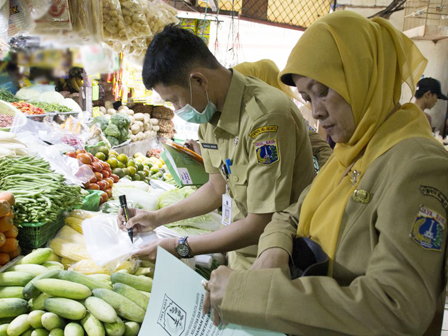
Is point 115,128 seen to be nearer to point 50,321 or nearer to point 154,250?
point 154,250

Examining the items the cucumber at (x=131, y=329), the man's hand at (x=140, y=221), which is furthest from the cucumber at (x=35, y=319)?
the man's hand at (x=140, y=221)

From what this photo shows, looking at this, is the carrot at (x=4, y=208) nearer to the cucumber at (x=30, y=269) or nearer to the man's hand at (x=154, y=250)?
the cucumber at (x=30, y=269)

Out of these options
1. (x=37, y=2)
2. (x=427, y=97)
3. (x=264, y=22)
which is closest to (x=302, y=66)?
(x=37, y=2)

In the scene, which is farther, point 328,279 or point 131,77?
point 131,77

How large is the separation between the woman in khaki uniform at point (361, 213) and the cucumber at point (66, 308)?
2.04 ft

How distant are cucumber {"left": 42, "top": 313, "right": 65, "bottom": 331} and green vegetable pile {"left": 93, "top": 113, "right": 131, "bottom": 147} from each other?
13.5 ft

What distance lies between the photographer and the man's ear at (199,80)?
1892 mm

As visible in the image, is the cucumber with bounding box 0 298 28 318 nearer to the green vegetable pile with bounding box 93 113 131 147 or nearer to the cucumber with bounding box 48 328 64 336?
the cucumber with bounding box 48 328 64 336

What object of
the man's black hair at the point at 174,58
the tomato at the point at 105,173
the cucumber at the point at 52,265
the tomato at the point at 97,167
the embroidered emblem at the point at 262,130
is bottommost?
the tomato at the point at 105,173

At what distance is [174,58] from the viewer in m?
1.88

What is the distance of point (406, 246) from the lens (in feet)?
2.87

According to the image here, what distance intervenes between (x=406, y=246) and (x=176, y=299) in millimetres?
773

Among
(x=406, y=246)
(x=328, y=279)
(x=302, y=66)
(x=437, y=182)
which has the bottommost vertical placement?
(x=328, y=279)

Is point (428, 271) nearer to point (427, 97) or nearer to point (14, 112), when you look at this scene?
point (14, 112)
